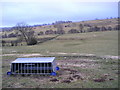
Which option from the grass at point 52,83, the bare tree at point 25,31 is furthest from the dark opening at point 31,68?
the bare tree at point 25,31

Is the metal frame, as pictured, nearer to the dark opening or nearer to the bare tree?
the dark opening

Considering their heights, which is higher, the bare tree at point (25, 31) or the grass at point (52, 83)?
the bare tree at point (25, 31)

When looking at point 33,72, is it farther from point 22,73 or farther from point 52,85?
point 52,85

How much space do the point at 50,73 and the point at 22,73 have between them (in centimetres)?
188

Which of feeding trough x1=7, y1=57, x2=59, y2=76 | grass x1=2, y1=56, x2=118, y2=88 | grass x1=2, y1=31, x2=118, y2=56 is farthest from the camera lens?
grass x1=2, y1=31, x2=118, y2=56

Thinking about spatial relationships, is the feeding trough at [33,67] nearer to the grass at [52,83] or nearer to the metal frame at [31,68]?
the metal frame at [31,68]

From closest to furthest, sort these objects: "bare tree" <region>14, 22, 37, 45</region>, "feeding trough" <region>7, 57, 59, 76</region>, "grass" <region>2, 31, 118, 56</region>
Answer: "feeding trough" <region>7, 57, 59, 76</region> < "grass" <region>2, 31, 118, 56</region> < "bare tree" <region>14, 22, 37, 45</region>

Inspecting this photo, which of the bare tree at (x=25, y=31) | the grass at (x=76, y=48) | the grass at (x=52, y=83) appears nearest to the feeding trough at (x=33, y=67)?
the grass at (x=52, y=83)

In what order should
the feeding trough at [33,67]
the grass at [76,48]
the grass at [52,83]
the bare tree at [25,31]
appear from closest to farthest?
the grass at [52,83] < the feeding trough at [33,67] < the grass at [76,48] < the bare tree at [25,31]

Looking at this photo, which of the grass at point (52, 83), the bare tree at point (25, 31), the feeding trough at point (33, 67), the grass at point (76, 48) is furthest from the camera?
the bare tree at point (25, 31)

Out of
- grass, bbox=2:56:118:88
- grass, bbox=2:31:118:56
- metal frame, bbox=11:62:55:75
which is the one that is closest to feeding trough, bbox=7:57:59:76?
metal frame, bbox=11:62:55:75

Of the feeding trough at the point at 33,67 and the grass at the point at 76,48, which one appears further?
the grass at the point at 76,48

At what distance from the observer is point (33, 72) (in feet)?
39.5

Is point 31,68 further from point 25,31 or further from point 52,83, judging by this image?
point 25,31
